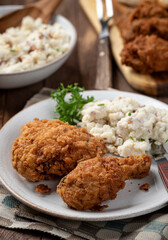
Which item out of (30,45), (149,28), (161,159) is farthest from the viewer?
(149,28)

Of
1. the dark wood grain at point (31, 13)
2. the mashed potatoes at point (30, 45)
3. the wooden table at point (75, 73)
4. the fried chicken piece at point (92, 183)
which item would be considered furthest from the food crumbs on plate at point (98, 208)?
the dark wood grain at point (31, 13)

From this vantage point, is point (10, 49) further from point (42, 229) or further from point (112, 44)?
point (42, 229)

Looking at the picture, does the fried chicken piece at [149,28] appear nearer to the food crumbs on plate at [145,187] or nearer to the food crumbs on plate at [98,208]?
the food crumbs on plate at [145,187]

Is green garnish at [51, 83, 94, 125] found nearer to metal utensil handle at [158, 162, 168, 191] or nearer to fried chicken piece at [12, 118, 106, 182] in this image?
fried chicken piece at [12, 118, 106, 182]

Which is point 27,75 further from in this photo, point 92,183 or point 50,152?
point 92,183

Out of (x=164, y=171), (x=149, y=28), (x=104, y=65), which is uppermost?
(x=149, y=28)

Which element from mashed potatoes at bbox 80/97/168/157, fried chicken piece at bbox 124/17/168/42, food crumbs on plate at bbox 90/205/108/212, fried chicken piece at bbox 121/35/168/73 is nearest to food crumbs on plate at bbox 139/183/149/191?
mashed potatoes at bbox 80/97/168/157

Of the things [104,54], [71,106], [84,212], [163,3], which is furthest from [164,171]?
[163,3]

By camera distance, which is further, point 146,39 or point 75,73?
point 75,73
